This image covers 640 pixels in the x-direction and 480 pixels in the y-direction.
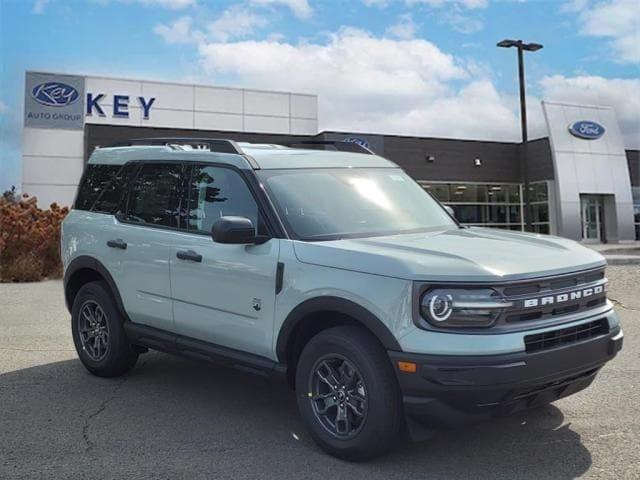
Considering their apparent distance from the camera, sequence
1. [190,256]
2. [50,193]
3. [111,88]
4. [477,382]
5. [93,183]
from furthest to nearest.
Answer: [111,88] < [50,193] < [93,183] < [190,256] < [477,382]

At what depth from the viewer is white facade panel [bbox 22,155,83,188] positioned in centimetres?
2816

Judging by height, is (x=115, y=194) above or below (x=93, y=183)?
below

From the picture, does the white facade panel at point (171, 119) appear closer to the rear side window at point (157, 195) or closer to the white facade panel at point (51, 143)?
the white facade panel at point (51, 143)

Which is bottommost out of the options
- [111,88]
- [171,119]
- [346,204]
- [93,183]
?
[346,204]

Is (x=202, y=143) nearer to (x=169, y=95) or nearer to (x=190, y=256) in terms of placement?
(x=190, y=256)

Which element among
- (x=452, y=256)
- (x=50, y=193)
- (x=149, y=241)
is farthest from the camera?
(x=50, y=193)

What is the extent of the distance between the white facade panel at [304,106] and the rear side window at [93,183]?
1096 inches

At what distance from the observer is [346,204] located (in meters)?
4.83

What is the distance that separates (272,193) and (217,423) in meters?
1.76

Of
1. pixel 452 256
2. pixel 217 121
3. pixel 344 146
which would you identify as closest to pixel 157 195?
pixel 344 146

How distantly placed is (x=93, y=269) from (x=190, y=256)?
1595mm

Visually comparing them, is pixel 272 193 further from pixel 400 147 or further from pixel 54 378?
pixel 400 147

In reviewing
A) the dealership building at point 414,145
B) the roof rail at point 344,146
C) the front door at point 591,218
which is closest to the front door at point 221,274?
the roof rail at point 344,146

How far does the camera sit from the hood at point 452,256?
368 cm
